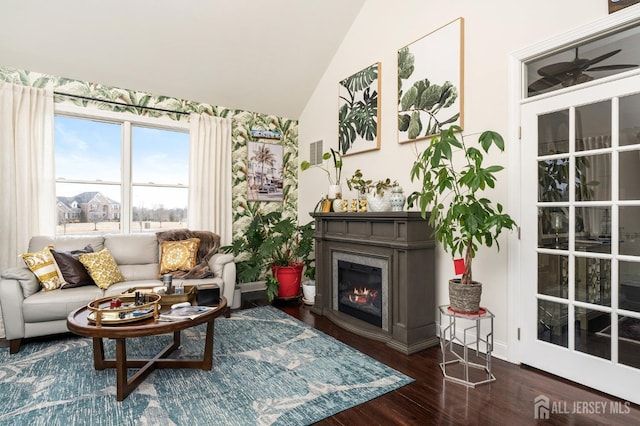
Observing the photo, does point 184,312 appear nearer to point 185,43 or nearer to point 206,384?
point 206,384

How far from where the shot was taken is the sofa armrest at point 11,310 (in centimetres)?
276

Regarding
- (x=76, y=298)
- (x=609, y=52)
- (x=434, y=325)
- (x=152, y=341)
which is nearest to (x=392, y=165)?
(x=434, y=325)

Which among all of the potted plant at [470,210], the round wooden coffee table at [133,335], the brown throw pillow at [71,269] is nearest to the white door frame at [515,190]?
the potted plant at [470,210]

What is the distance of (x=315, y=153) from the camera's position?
16.0 ft

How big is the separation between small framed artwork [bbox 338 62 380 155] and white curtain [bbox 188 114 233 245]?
1.68m

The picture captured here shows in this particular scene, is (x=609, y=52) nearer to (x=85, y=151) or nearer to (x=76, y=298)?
(x=76, y=298)

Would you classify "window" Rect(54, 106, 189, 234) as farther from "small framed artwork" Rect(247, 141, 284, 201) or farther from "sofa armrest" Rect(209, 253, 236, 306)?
"sofa armrest" Rect(209, 253, 236, 306)

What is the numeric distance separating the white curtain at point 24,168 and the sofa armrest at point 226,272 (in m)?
1.84

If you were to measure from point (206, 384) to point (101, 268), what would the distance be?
187 centimetres

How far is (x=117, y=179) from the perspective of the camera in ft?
13.9

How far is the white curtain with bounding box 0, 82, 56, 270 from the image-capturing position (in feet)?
11.3

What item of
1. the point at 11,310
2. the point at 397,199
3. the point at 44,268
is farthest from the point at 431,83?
the point at 11,310

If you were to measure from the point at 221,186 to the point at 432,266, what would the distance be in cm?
308

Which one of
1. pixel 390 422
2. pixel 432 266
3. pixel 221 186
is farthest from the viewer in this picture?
pixel 221 186
